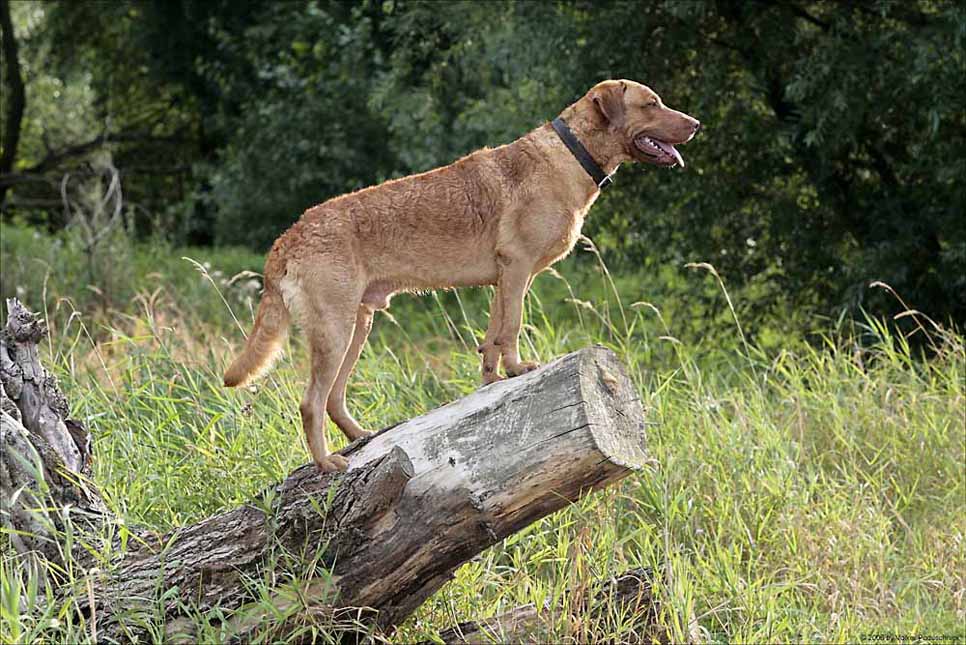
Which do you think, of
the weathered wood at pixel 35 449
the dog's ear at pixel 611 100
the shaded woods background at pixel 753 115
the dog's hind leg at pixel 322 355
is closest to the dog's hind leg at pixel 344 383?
the dog's hind leg at pixel 322 355

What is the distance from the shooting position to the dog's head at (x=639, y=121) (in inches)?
182

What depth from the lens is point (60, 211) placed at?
21391mm

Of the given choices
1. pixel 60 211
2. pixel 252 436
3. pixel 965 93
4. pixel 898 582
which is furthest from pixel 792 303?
pixel 60 211

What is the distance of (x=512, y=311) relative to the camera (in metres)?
4.43

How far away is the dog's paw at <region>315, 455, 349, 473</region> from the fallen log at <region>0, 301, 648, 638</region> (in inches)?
1.3

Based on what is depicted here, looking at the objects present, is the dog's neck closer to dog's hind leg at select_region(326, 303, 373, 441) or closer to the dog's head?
the dog's head

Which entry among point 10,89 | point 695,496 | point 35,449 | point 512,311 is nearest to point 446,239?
point 512,311

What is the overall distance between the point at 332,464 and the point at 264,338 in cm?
54

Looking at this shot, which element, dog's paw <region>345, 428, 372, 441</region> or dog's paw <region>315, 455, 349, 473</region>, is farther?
dog's paw <region>345, 428, 372, 441</region>

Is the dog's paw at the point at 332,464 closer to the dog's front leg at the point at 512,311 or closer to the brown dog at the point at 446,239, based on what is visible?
the brown dog at the point at 446,239

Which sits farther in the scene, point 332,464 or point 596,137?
point 596,137

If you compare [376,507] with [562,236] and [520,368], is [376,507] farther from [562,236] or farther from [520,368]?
[562,236]

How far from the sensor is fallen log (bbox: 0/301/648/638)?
394 centimetres

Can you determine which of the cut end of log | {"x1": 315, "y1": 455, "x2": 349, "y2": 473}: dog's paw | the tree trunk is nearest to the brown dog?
{"x1": 315, "y1": 455, "x2": 349, "y2": 473}: dog's paw
